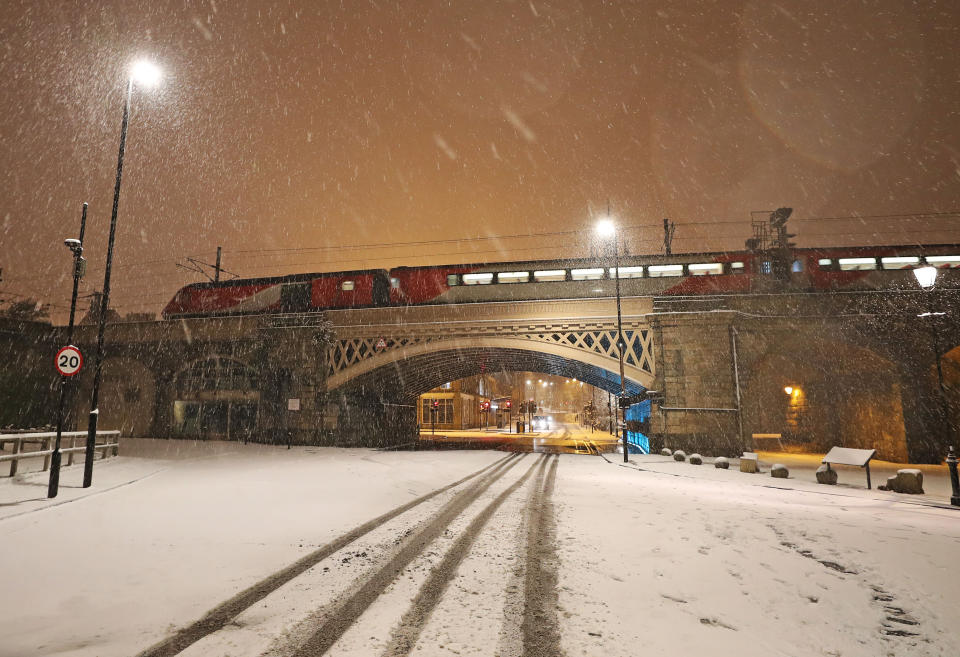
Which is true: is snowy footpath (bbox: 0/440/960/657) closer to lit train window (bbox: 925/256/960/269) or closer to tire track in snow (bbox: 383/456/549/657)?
tire track in snow (bbox: 383/456/549/657)

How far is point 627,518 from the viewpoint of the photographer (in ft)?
24.8

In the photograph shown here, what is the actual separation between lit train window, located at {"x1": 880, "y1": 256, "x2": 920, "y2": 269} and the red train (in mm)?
36

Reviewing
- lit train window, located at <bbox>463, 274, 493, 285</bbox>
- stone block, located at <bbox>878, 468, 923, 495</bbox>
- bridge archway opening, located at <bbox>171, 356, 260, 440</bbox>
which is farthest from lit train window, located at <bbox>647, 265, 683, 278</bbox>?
bridge archway opening, located at <bbox>171, 356, 260, 440</bbox>

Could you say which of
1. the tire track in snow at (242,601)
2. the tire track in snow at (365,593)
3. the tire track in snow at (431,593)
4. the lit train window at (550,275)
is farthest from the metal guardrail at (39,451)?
the lit train window at (550,275)

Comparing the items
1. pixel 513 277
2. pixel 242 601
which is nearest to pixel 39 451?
pixel 242 601

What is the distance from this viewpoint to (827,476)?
40.9 feet

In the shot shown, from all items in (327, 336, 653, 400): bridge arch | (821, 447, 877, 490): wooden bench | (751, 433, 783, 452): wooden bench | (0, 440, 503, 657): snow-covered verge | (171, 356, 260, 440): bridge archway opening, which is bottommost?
A: (751, 433, 783, 452): wooden bench

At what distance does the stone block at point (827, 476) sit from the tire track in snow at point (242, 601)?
12223mm

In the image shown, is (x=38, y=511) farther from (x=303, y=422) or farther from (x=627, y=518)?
(x=303, y=422)

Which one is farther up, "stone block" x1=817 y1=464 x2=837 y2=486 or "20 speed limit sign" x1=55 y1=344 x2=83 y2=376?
"20 speed limit sign" x1=55 y1=344 x2=83 y2=376

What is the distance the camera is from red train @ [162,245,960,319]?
20281mm

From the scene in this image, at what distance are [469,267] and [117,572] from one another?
1987 centimetres

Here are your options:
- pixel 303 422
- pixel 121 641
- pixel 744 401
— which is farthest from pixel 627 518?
pixel 303 422

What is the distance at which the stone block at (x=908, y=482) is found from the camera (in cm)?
1102
